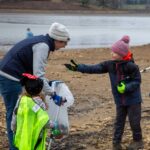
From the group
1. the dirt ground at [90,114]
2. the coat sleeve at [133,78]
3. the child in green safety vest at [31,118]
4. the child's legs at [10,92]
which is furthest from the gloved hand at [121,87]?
the child in green safety vest at [31,118]

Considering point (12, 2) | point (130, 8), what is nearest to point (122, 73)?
point (12, 2)

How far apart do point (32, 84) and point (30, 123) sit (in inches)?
14.5

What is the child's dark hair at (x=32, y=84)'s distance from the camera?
225 inches

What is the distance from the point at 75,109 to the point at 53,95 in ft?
11.0

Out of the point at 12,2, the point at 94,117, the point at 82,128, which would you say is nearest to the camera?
the point at 82,128

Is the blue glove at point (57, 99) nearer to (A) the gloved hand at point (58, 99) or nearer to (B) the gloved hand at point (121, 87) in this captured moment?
(A) the gloved hand at point (58, 99)

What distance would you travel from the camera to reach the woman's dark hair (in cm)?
572

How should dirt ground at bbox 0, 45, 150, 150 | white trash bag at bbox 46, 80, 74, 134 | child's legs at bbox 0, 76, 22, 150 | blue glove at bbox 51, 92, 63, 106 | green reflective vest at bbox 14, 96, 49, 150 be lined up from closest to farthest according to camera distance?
green reflective vest at bbox 14, 96, 49, 150 < blue glove at bbox 51, 92, 63, 106 < child's legs at bbox 0, 76, 22, 150 < white trash bag at bbox 46, 80, 74, 134 < dirt ground at bbox 0, 45, 150, 150

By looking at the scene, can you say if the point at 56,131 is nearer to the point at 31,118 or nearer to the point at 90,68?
the point at 90,68

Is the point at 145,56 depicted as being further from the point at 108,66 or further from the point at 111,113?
the point at 108,66

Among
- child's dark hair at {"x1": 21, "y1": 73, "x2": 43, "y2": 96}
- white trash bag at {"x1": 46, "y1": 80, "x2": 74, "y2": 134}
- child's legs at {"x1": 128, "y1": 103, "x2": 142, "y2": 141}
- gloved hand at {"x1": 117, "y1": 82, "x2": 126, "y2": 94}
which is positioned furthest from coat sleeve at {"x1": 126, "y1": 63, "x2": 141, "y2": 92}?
child's dark hair at {"x1": 21, "y1": 73, "x2": 43, "y2": 96}

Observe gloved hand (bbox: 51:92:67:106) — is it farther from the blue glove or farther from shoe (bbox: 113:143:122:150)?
shoe (bbox: 113:143:122:150)

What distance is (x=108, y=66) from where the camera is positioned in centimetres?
704

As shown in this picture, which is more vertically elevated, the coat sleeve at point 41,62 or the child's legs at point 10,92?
the coat sleeve at point 41,62
